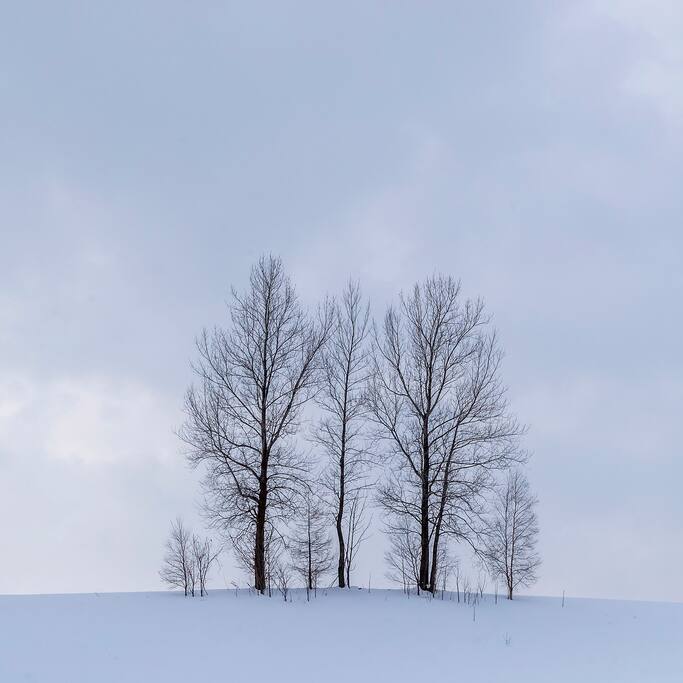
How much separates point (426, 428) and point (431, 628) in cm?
894

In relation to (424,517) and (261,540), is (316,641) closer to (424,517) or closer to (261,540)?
(261,540)

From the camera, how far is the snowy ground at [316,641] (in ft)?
29.7

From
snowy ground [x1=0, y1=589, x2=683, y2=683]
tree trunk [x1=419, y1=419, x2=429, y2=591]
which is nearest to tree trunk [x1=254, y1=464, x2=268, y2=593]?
snowy ground [x1=0, y1=589, x2=683, y2=683]

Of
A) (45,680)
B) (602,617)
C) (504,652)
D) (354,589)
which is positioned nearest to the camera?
(45,680)

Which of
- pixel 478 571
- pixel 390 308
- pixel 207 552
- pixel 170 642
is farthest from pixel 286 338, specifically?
pixel 170 642

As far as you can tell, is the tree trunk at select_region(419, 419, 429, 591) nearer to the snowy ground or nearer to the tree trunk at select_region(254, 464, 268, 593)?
the snowy ground

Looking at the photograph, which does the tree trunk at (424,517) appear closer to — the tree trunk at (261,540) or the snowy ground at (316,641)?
the snowy ground at (316,641)

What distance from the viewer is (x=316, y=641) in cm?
1150

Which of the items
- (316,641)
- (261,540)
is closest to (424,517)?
(261,540)

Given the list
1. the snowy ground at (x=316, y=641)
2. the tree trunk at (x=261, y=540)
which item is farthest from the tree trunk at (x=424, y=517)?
the tree trunk at (x=261, y=540)

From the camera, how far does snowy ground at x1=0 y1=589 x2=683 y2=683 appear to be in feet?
29.7

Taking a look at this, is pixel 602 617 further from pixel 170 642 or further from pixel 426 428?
pixel 170 642

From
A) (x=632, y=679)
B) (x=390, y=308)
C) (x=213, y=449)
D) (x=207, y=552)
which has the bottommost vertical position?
(x=632, y=679)

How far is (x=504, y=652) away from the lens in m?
11.6
